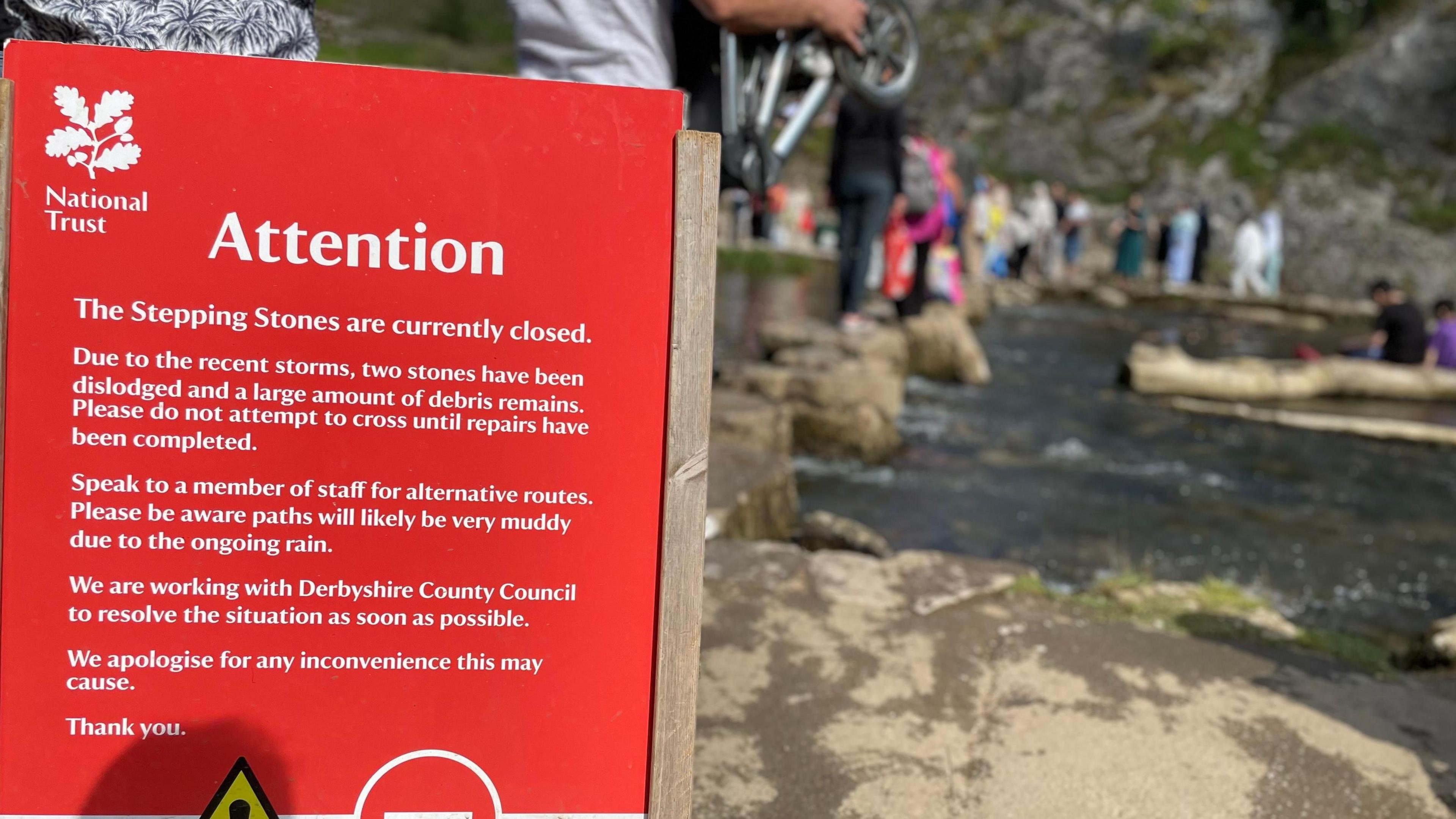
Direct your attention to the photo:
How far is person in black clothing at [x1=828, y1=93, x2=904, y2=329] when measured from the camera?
8.30 meters

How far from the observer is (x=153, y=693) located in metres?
1.68

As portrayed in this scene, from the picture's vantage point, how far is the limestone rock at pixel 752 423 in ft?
18.1

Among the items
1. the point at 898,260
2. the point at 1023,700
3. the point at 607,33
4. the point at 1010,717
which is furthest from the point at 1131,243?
the point at 607,33

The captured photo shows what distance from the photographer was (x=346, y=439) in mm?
1703

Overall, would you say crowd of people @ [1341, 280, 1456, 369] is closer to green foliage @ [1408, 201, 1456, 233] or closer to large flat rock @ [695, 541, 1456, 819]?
large flat rock @ [695, 541, 1456, 819]

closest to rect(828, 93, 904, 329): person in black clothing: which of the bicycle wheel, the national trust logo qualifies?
the bicycle wheel

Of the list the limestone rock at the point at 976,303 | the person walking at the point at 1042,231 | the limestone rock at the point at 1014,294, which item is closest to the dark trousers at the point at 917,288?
the limestone rock at the point at 976,303

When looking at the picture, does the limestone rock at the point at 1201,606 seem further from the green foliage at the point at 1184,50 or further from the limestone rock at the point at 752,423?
→ the green foliage at the point at 1184,50

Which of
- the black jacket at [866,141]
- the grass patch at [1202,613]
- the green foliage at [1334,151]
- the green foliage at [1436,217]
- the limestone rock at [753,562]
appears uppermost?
the green foliage at [1334,151]

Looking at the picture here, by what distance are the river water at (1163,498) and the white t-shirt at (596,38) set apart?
296cm

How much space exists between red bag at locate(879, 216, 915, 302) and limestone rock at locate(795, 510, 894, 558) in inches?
229

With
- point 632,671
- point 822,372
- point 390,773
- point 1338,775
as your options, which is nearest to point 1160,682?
point 1338,775

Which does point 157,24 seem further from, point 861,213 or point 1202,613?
point 861,213

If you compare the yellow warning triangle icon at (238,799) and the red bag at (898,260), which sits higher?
the red bag at (898,260)
